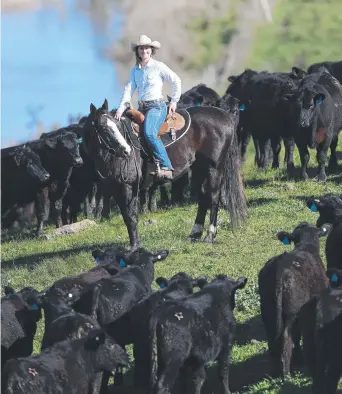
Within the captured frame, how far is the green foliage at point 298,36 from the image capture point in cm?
2881

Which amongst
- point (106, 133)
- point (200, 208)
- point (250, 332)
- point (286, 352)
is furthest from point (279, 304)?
point (200, 208)

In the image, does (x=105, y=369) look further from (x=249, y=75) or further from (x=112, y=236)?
(x=249, y=75)

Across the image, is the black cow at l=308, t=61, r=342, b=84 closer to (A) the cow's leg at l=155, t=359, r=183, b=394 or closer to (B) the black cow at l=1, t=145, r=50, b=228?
(B) the black cow at l=1, t=145, r=50, b=228

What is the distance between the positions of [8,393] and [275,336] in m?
3.04

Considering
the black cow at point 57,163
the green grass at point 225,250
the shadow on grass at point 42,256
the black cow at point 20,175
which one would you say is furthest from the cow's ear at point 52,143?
the shadow on grass at point 42,256

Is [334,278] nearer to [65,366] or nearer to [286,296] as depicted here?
[286,296]

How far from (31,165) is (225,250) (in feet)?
18.9

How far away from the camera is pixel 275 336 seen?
12.0 metres

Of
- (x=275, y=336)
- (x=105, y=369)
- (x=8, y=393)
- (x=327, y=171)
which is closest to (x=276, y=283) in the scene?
(x=275, y=336)

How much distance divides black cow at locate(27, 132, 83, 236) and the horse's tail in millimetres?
3756

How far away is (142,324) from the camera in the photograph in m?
12.1

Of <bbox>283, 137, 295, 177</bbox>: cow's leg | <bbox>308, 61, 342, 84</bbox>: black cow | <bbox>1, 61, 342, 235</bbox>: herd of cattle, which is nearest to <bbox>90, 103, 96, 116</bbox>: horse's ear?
<bbox>1, 61, 342, 235</bbox>: herd of cattle

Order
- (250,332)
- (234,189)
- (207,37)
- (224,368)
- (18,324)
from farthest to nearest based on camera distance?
(207,37)
(234,189)
(250,332)
(18,324)
(224,368)

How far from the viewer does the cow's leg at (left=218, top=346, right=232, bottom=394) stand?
11.7m
